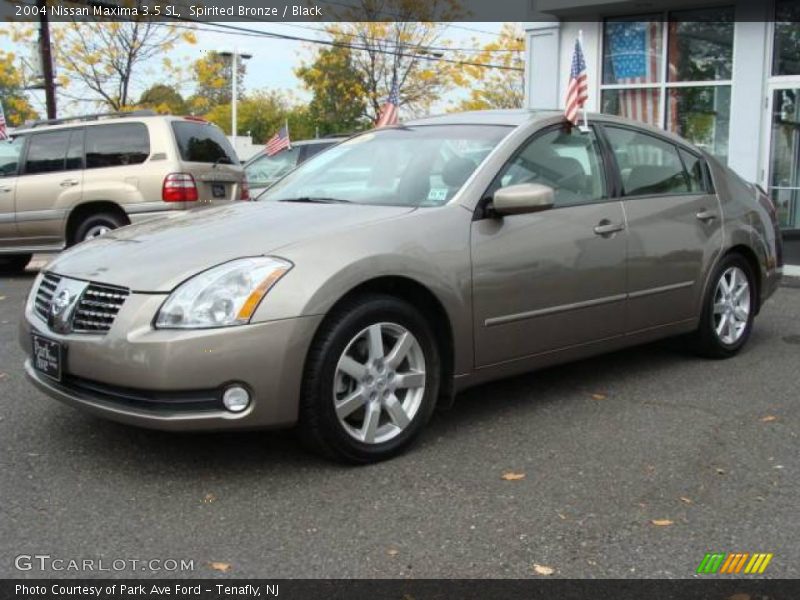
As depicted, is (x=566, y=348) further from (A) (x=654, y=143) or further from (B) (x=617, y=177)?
(A) (x=654, y=143)

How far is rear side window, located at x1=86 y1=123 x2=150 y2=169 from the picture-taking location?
9.91 metres

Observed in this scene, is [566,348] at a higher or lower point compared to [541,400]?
higher

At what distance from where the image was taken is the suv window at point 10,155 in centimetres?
1020

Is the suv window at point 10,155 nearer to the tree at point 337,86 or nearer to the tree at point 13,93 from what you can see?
the tree at point 13,93

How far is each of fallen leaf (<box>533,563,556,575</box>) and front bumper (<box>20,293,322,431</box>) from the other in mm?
1170

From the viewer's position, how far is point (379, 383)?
12.2 ft

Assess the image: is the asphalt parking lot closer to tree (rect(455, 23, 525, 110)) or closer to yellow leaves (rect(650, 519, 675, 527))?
yellow leaves (rect(650, 519, 675, 527))

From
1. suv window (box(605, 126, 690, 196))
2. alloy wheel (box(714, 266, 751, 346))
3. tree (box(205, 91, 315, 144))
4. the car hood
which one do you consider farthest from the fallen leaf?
tree (box(205, 91, 315, 144))

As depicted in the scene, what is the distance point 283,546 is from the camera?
2994 mm

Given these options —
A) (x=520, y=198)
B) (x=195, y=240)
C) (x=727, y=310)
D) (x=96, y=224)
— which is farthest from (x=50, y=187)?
(x=727, y=310)

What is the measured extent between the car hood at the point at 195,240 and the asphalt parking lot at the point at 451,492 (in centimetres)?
83
